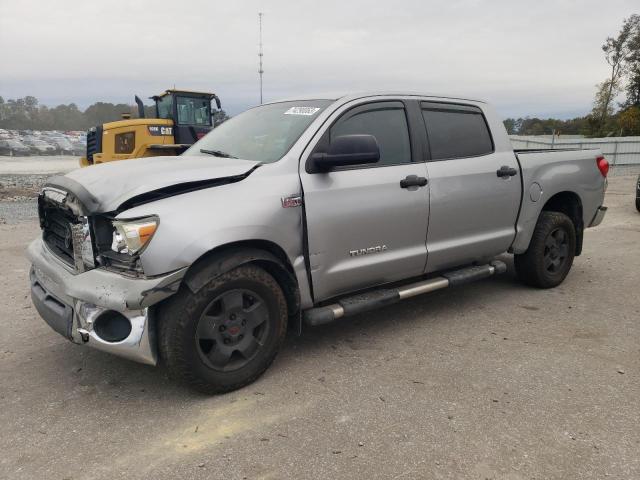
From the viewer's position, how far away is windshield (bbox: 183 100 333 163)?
353cm

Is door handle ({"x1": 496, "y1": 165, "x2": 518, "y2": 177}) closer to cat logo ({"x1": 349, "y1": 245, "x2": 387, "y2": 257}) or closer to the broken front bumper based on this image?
cat logo ({"x1": 349, "y1": 245, "x2": 387, "y2": 257})

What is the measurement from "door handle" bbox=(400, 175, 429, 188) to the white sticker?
825 mm

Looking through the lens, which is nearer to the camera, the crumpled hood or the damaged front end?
the damaged front end

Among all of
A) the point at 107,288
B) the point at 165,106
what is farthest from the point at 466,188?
the point at 165,106

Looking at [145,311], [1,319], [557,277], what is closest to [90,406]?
[145,311]

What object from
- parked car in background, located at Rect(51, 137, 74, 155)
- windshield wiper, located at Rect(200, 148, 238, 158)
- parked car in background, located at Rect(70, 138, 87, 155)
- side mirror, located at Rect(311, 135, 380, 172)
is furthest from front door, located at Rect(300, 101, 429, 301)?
parked car in background, located at Rect(51, 137, 74, 155)

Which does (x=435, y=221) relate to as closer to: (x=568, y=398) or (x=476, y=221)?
(x=476, y=221)

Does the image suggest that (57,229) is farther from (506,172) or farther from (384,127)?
(506,172)

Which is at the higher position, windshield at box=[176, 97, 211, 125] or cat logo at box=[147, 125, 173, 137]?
windshield at box=[176, 97, 211, 125]

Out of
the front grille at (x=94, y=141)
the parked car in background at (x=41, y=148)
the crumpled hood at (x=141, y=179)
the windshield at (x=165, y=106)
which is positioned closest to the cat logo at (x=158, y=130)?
the windshield at (x=165, y=106)

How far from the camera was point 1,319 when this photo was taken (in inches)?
172

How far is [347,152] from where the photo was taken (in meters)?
3.28

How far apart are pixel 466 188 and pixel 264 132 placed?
1.72 metres

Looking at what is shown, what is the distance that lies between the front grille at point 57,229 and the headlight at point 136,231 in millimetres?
492
